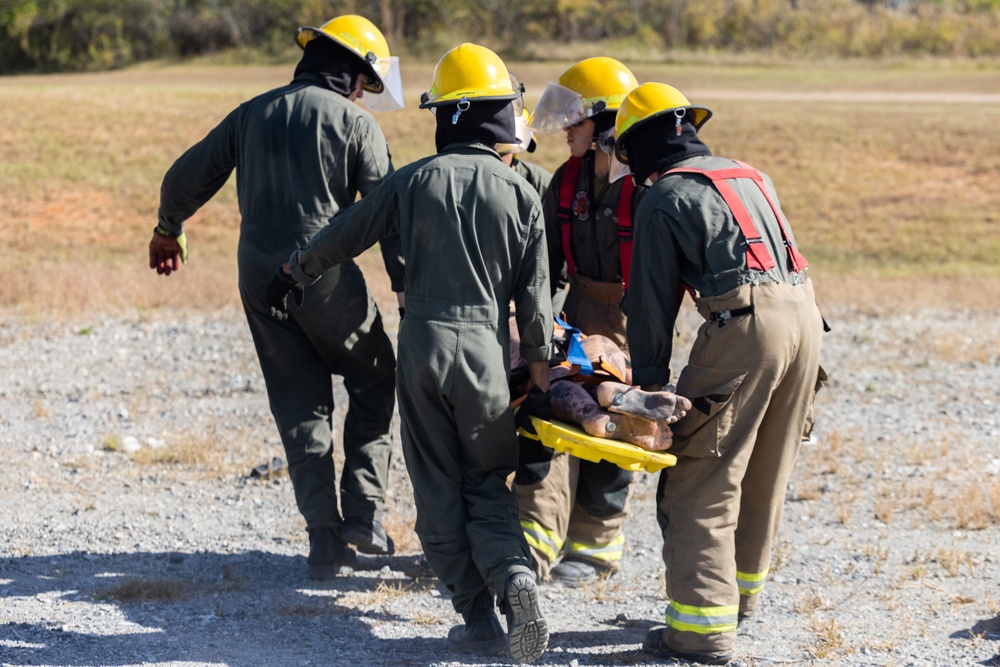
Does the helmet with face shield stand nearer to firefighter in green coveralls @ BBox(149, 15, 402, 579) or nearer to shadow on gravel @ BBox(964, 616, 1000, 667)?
firefighter in green coveralls @ BBox(149, 15, 402, 579)

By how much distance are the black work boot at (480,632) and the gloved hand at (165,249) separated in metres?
2.25

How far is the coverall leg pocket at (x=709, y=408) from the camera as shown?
165 inches

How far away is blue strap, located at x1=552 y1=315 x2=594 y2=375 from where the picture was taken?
454 centimetres

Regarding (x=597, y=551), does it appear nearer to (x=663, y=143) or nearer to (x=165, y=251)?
(x=663, y=143)

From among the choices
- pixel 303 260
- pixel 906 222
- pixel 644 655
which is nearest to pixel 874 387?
pixel 644 655

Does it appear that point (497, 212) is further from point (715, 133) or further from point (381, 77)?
point (715, 133)

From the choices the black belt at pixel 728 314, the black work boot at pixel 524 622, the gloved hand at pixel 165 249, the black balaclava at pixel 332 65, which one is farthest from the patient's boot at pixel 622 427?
the gloved hand at pixel 165 249

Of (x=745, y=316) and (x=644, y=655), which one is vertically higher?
(x=745, y=316)

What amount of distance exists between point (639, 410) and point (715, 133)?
59.8ft

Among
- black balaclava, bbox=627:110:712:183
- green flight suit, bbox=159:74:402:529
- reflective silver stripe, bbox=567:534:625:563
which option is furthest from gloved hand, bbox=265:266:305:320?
reflective silver stripe, bbox=567:534:625:563

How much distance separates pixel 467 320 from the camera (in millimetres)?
4262

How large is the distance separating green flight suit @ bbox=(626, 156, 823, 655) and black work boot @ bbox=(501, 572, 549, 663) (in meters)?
0.54

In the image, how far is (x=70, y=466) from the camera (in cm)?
674

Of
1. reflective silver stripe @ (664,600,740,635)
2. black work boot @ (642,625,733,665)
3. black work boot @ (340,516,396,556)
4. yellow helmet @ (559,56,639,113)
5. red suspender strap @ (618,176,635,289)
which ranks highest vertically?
yellow helmet @ (559,56,639,113)
